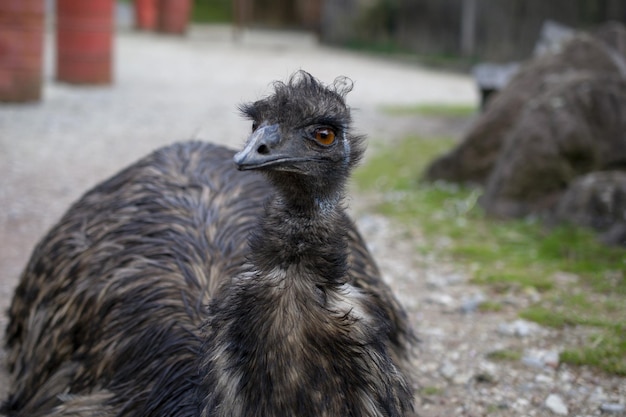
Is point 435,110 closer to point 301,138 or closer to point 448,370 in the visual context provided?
point 448,370

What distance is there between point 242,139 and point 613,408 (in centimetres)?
190

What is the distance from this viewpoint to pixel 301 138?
7.51ft

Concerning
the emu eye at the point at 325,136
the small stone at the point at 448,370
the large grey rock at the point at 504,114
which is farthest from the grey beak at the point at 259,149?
the large grey rock at the point at 504,114

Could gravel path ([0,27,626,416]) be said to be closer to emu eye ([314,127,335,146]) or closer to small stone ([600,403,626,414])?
small stone ([600,403,626,414])

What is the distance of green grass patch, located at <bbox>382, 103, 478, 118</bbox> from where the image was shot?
12.4 meters

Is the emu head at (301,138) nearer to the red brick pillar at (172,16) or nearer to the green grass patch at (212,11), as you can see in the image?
the red brick pillar at (172,16)

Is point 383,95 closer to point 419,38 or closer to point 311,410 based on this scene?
point 419,38

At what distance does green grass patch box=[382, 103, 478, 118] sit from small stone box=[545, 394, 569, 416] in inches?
344

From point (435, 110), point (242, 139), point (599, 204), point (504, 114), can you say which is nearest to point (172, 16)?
point (435, 110)

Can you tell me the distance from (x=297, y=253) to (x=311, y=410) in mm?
390

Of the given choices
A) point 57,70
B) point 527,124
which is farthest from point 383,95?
point 527,124

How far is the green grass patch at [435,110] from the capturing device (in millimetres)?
12352

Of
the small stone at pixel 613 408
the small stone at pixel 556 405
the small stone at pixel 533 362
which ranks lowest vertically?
the small stone at pixel 556 405

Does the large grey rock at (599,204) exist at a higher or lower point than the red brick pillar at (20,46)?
lower
